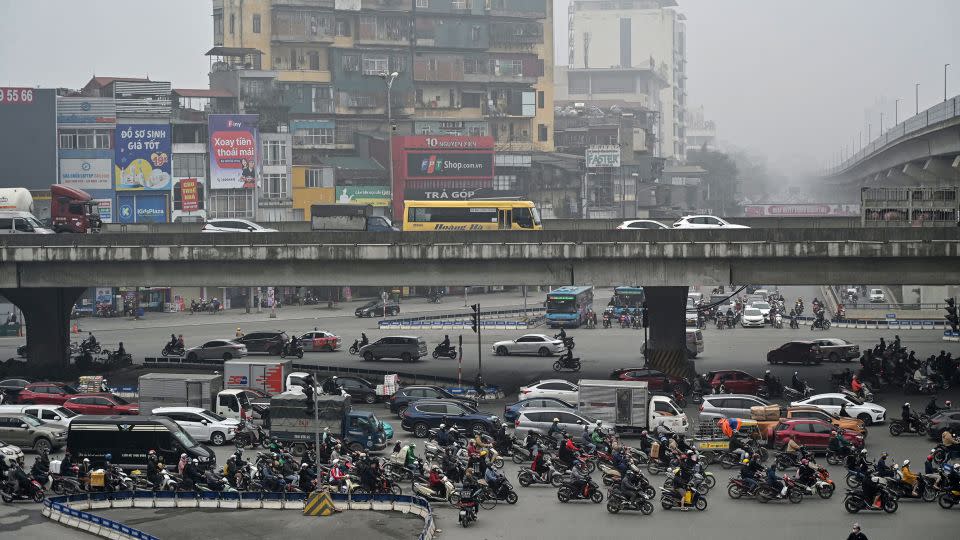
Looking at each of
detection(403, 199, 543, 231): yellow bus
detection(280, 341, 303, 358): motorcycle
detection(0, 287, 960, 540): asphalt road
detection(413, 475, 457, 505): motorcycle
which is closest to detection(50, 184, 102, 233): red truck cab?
detection(280, 341, 303, 358): motorcycle

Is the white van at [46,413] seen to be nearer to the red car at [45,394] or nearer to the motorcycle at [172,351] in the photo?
the red car at [45,394]

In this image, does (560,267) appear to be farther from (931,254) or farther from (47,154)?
(47,154)

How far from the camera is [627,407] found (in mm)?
37438

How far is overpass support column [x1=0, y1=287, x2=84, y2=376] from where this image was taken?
52844mm

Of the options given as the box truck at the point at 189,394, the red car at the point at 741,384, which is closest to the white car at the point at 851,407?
the red car at the point at 741,384

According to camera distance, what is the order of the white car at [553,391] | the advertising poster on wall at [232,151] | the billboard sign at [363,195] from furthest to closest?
1. the billboard sign at [363,195]
2. the advertising poster on wall at [232,151]
3. the white car at [553,391]

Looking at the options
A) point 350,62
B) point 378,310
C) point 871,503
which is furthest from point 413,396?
point 350,62

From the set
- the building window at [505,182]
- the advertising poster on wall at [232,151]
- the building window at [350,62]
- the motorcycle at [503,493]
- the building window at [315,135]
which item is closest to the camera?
the motorcycle at [503,493]

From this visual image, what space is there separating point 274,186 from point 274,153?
2692 millimetres

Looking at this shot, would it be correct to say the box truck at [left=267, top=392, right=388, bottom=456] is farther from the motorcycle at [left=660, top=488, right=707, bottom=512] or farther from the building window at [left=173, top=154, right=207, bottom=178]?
the building window at [left=173, top=154, right=207, bottom=178]

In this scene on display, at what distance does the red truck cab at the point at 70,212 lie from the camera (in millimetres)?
55469

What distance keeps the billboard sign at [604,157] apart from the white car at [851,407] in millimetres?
90700

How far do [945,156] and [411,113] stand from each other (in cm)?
6583

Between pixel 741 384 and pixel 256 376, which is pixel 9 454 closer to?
pixel 256 376
